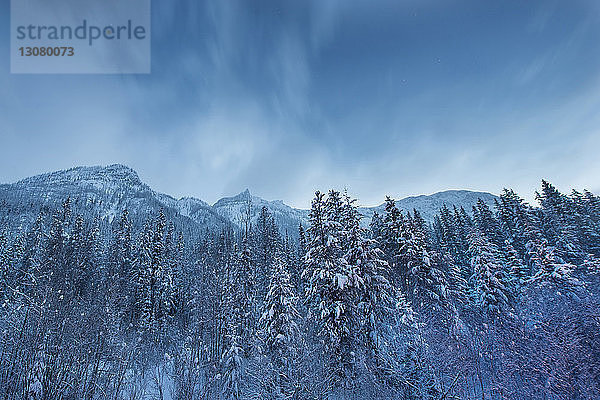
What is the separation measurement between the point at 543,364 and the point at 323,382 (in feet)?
36.8

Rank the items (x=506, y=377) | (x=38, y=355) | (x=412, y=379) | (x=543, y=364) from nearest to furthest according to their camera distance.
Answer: (x=38, y=355)
(x=543, y=364)
(x=506, y=377)
(x=412, y=379)

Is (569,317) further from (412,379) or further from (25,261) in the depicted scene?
(25,261)

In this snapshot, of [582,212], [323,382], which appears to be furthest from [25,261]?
[582,212]

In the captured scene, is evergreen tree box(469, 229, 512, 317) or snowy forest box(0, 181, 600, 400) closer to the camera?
snowy forest box(0, 181, 600, 400)

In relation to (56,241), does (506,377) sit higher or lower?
lower

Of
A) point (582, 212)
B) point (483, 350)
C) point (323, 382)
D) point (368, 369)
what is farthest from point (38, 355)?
point (582, 212)

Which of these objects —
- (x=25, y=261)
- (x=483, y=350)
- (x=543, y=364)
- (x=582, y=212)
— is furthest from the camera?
(x=582, y=212)

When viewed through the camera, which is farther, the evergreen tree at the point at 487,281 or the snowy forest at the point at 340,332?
the evergreen tree at the point at 487,281

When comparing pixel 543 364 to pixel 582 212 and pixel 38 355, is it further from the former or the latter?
pixel 582 212

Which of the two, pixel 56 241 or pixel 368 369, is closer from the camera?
pixel 368 369

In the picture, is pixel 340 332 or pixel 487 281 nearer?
pixel 340 332

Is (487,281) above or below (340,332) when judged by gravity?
above

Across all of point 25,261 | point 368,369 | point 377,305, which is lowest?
point 368,369

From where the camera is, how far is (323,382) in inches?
656
